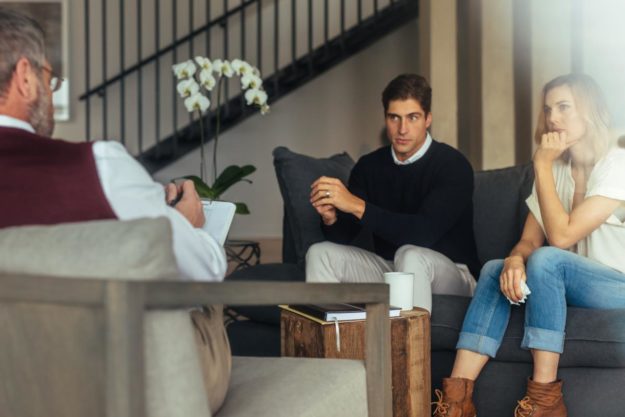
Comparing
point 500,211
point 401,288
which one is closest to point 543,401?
point 401,288

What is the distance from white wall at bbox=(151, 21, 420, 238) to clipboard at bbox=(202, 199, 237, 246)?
5690 mm

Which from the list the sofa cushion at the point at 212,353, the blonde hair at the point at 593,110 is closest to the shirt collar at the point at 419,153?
the blonde hair at the point at 593,110

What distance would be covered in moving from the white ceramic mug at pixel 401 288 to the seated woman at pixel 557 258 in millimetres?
291

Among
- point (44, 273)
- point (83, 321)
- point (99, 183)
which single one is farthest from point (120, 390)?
point (99, 183)

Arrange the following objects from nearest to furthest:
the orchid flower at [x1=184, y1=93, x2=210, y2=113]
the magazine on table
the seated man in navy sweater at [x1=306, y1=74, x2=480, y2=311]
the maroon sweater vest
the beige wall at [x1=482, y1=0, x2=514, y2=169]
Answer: the maroon sweater vest < the magazine on table < the seated man in navy sweater at [x1=306, y1=74, x2=480, y2=311] < the orchid flower at [x1=184, y1=93, x2=210, y2=113] < the beige wall at [x1=482, y1=0, x2=514, y2=169]

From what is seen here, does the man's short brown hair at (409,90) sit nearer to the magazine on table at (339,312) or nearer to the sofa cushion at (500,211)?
the sofa cushion at (500,211)

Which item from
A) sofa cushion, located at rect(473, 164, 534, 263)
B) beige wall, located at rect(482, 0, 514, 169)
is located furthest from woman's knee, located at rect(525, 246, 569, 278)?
beige wall, located at rect(482, 0, 514, 169)

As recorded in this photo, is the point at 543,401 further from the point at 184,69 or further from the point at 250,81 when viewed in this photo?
the point at 184,69

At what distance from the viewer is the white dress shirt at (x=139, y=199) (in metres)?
1.46

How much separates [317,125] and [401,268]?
16.3 feet

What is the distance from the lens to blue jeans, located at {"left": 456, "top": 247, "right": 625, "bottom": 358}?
259 cm

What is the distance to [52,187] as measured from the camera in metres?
1.45

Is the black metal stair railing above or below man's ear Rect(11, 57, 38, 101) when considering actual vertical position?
above

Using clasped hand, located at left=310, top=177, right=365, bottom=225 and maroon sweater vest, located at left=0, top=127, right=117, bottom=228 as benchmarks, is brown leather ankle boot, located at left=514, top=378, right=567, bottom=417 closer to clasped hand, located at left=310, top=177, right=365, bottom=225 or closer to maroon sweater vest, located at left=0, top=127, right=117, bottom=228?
clasped hand, located at left=310, top=177, right=365, bottom=225
